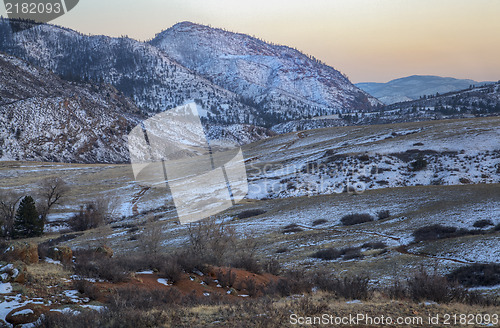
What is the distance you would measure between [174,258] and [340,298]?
858 centimetres

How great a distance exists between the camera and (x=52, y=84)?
162m

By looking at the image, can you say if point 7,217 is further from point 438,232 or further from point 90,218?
point 438,232

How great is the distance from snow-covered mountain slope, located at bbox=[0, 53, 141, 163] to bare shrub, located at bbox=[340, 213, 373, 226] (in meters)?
102

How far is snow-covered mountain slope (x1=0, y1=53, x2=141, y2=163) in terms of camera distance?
366 ft

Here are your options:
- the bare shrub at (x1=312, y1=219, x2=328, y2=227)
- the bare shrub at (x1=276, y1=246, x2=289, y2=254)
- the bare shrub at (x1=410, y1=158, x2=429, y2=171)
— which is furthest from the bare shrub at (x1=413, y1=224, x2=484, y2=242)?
the bare shrub at (x1=410, y1=158, x2=429, y2=171)

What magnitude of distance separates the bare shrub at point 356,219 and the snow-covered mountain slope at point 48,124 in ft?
333

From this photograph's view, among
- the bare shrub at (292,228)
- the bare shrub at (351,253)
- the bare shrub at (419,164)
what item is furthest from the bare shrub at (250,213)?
the bare shrub at (419,164)

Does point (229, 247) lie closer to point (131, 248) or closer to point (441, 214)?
point (131, 248)

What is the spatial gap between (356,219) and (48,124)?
115649 mm

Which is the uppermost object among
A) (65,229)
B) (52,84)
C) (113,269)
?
(52,84)

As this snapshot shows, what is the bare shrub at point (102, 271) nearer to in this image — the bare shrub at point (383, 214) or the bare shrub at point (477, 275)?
the bare shrub at point (477, 275)

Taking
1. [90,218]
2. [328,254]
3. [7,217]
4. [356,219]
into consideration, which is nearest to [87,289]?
[328,254]

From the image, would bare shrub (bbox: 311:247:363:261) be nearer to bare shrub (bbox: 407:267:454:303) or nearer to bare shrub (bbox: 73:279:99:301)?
bare shrub (bbox: 407:267:454:303)

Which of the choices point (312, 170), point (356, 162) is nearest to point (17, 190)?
point (312, 170)
